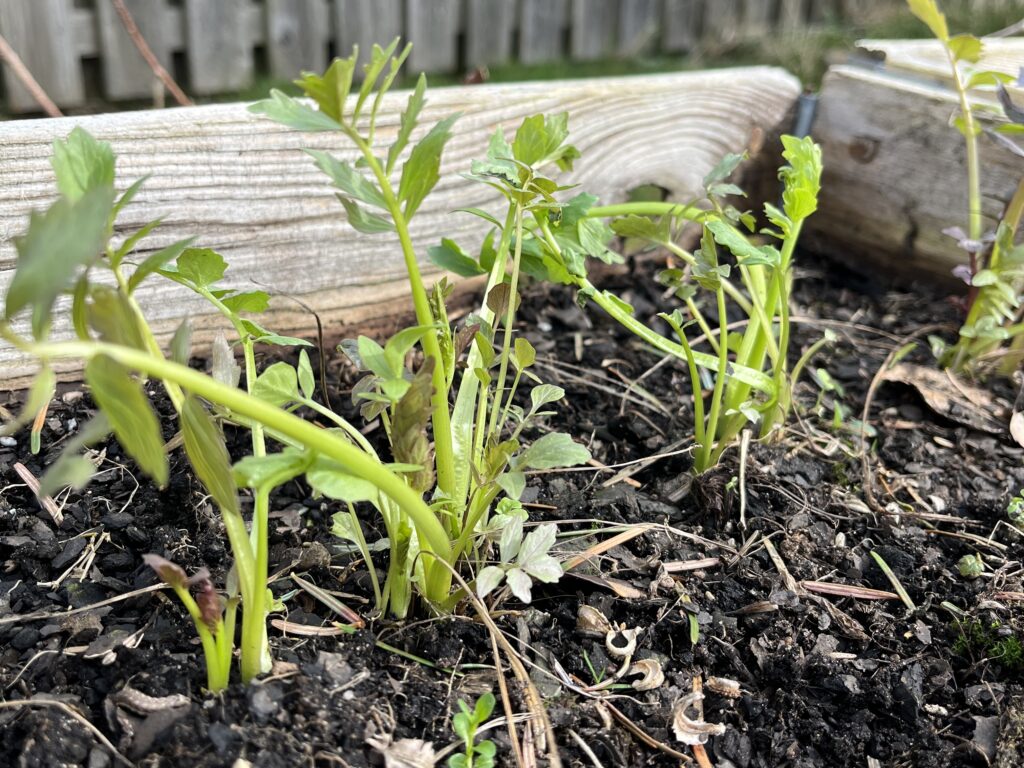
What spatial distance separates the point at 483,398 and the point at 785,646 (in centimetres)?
47

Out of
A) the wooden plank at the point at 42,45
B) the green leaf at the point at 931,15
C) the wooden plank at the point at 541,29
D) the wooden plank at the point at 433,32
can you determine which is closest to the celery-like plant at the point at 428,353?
the green leaf at the point at 931,15

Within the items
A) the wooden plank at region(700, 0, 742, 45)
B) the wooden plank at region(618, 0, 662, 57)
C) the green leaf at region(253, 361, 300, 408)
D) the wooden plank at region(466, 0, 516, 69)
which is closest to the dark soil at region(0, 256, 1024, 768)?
the green leaf at region(253, 361, 300, 408)

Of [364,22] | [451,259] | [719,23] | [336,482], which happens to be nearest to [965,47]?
[451,259]

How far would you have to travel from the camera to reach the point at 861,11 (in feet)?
17.1

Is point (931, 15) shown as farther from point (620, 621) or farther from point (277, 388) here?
point (277, 388)

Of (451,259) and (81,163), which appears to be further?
(451,259)

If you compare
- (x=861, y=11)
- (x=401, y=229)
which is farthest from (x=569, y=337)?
(x=861, y=11)

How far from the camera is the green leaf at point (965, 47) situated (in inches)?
60.6

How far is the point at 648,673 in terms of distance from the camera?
1.08 m

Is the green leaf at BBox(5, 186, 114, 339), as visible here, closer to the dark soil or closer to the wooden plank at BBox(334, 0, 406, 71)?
the dark soil

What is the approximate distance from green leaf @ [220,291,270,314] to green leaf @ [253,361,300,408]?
100mm

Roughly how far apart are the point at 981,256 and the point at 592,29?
2940 millimetres

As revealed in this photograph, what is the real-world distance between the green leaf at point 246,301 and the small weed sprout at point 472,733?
494 mm

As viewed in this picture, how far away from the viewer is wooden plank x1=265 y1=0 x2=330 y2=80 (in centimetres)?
355
